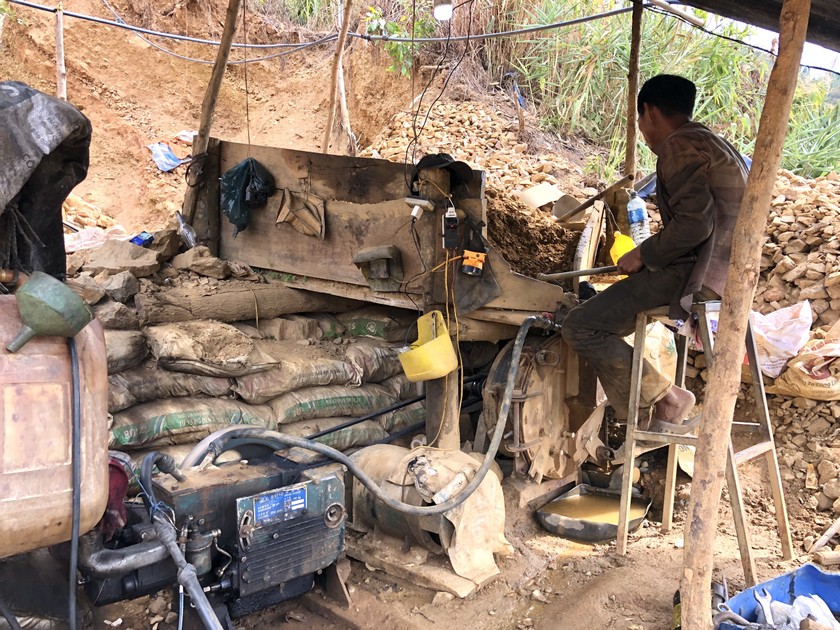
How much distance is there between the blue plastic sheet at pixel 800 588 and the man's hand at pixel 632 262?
1628mm

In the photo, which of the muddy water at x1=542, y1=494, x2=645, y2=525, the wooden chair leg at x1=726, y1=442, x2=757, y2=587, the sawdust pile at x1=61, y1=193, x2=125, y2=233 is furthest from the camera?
the sawdust pile at x1=61, y1=193, x2=125, y2=233

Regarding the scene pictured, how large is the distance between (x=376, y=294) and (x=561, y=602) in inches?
91.7

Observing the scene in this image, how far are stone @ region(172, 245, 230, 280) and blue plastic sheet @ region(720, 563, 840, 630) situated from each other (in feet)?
13.0

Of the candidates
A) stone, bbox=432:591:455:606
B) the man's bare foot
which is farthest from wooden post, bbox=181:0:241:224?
the man's bare foot

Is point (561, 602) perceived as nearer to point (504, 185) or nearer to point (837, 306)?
point (837, 306)

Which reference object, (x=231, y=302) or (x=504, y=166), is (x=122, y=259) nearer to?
(x=231, y=302)

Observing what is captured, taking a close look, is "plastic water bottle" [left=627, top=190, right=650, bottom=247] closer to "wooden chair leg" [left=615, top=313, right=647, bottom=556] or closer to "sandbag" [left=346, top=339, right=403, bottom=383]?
"wooden chair leg" [left=615, top=313, right=647, bottom=556]

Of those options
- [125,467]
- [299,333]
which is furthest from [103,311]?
[125,467]

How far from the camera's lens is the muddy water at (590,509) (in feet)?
14.3

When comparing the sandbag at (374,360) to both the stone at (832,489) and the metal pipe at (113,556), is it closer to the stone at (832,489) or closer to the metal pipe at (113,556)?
the metal pipe at (113,556)

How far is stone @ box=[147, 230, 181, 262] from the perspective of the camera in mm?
5035

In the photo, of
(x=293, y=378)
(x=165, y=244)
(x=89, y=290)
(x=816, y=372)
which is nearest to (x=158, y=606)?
(x=293, y=378)

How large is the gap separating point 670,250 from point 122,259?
12.4 ft

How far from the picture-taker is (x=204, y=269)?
198 inches
